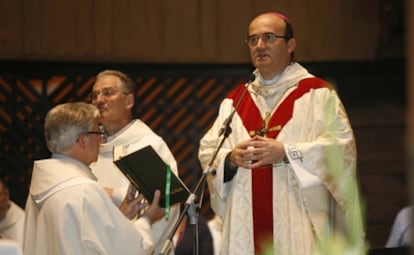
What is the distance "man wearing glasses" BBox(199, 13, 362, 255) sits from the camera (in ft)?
11.4

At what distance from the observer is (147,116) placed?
21.2 feet

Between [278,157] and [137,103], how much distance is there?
3141mm

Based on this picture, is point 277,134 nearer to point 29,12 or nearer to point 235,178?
point 235,178

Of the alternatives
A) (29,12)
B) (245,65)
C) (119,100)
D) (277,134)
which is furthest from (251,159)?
(29,12)

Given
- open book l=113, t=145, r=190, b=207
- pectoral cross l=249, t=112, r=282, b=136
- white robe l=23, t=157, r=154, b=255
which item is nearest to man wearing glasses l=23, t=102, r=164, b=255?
white robe l=23, t=157, r=154, b=255

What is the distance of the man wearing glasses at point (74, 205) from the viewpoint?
3.08m

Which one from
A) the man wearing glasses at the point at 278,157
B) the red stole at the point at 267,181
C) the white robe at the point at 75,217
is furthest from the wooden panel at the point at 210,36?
the white robe at the point at 75,217

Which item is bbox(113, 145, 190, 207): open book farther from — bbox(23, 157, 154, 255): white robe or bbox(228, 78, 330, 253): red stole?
bbox(228, 78, 330, 253): red stole

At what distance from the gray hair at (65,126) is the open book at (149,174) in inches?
9.1

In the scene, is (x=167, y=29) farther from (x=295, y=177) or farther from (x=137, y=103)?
(x=295, y=177)

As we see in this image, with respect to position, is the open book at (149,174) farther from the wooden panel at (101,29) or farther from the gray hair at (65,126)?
the wooden panel at (101,29)

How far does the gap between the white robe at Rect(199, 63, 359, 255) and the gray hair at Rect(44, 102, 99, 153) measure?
27.5 inches

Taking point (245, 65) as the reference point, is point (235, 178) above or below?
below

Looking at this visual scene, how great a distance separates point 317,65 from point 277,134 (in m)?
2.67
